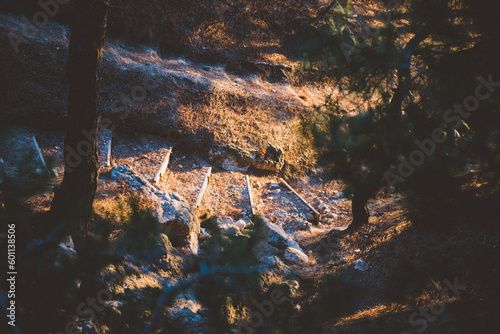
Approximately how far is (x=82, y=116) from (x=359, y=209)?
15.5 ft

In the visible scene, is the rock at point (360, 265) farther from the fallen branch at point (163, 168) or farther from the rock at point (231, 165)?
the rock at point (231, 165)

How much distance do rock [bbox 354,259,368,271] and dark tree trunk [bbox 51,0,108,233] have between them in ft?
12.3

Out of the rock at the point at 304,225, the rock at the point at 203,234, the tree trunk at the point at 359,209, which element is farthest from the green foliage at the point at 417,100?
the rock at the point at 203,234

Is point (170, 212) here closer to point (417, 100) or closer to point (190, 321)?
point (190, 321)

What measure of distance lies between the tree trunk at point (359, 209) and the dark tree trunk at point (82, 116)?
4322mm

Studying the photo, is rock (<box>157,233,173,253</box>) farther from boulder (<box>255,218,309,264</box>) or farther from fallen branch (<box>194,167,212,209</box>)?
fallen branch (<box>194,167,212,209</box>)

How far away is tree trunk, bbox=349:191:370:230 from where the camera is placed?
228 inches

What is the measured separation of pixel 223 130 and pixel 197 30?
564 cm

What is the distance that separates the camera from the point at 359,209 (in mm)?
5898

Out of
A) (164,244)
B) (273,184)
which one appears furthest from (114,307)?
(273,184)

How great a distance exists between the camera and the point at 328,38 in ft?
14.9

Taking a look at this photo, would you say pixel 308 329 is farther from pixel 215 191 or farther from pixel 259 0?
pixel 259 0


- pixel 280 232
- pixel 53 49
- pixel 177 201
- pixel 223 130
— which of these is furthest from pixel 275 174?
pixel 53 49

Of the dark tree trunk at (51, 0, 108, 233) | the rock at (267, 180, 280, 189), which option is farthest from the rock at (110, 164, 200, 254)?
the rock at (267, 180, 280, 189)
